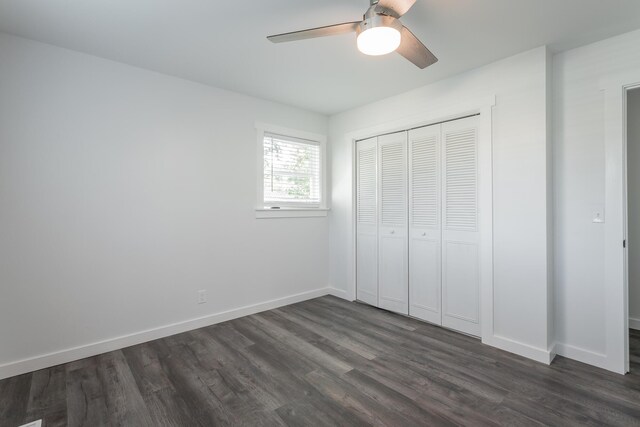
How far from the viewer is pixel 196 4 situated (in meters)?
1.95

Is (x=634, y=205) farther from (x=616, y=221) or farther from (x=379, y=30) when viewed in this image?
(x=379, y=30)

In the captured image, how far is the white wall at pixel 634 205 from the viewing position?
3.07 m

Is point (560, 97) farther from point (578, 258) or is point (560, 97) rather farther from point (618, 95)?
point (578, 258)

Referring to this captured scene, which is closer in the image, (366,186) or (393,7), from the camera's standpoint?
(393,7)

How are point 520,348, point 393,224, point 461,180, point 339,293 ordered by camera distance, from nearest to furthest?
point 520,348 → point 461,180 → point 393,224 → point 339,293

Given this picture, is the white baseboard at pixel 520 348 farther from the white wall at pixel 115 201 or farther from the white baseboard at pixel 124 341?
the white wall at pixel 115 201

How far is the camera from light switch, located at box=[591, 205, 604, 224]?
2.32 metres

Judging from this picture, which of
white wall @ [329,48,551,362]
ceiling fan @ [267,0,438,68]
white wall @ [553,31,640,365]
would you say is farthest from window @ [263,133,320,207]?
white wall @ [553,31,640,365]

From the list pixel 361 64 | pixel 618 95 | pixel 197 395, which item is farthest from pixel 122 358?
pixel 618 95

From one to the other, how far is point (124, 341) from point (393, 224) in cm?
290

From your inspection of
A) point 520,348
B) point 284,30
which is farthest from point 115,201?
point 520,348

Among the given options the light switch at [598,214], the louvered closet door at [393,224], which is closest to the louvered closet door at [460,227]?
the louvered closet door at [393,224]

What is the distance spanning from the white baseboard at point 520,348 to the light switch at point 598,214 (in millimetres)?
1071

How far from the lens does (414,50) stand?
76.8 inches
